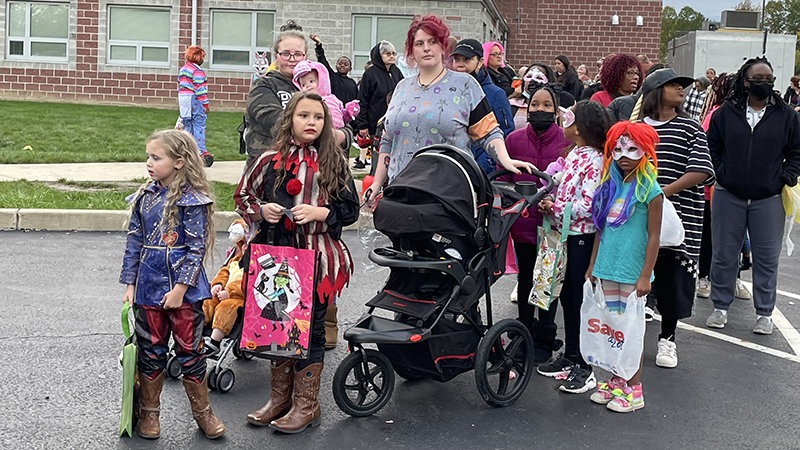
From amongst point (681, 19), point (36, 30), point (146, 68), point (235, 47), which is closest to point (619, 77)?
point (235, 47)

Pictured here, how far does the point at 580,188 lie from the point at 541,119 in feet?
1.94

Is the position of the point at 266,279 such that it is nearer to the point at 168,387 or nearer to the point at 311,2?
the point at 168,387

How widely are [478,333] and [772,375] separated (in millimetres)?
2048

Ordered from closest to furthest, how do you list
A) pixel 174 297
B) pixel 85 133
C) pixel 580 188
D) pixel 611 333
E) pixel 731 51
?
pixel 174 297 < pixel 611 333 < pixel 580 188 < pixel 85 133 < pixel 731 51

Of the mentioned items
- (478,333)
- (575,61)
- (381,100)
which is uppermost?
(575,61)

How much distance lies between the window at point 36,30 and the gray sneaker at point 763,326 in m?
23.4

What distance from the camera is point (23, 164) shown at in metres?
12.5

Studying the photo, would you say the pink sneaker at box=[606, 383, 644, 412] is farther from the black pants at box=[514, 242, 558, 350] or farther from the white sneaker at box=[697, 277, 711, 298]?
the white sneaker at box=[697, 277, 711, 298]

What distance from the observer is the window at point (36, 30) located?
84.4ft

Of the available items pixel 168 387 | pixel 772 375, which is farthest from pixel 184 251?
pixel 772 375

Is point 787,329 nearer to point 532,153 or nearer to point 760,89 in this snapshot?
point 760,89

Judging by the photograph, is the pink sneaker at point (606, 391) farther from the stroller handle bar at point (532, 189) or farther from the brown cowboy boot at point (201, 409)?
the brown cowboy boot at point (201, 409)

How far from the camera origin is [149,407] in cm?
423

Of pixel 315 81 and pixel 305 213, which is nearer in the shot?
pixel 305 213
